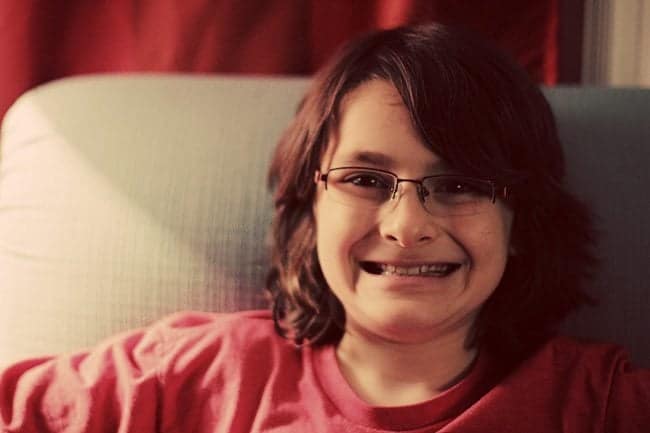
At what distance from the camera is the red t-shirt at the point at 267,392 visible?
983 millimetres

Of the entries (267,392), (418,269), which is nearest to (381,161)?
(418,269)

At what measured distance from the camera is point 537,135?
1.03 metres

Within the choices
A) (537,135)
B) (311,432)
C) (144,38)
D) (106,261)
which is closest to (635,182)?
(537,135)

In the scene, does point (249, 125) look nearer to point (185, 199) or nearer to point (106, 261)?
point (185, 199)

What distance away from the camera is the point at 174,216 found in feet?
3.93

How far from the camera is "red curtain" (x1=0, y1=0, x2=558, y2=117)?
4.70 feet

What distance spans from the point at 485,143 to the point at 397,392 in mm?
338

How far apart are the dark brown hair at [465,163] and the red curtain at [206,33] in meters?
0.40

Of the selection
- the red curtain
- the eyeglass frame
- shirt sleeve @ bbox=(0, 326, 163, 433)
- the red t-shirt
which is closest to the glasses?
the eyeglass frame

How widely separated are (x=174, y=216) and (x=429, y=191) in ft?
1.37

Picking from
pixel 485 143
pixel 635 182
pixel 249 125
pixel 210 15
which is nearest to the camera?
pixel 485 143

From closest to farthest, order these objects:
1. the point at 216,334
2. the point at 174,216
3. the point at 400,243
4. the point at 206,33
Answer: the point at 400,243 < the point at 216,334 < the point at 174,216 < the point at 206,33

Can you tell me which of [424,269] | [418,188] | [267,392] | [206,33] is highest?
[206,33]

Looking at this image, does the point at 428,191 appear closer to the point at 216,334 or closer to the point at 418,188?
the point at 418,188
